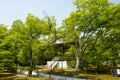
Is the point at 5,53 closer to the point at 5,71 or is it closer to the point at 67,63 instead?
the point at 5,71

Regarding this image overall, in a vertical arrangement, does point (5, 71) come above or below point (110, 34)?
below

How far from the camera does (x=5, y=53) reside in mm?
34844

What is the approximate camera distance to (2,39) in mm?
37406

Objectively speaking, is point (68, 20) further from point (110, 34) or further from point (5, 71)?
point (5, 71)

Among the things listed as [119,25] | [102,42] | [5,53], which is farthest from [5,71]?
[119,25]

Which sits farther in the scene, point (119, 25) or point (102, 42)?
point (102, 42)

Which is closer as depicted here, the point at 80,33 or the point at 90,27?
the point at 90,27

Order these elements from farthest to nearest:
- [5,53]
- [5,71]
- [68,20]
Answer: [5,71]
[68,20]
[5,53]

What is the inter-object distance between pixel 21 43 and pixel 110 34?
17726 millimetres

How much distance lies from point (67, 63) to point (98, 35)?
13.3m

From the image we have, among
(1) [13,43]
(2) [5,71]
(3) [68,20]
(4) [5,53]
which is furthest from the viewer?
(2) [5,71]

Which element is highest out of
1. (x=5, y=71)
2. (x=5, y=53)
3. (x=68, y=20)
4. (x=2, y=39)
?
(x=68, y=20)

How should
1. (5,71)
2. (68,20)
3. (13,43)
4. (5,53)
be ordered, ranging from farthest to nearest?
(5,71)
(13,43)
(68,20)
(5,53)

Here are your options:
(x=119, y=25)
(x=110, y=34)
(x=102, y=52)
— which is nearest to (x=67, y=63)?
(x=102, y=52)
